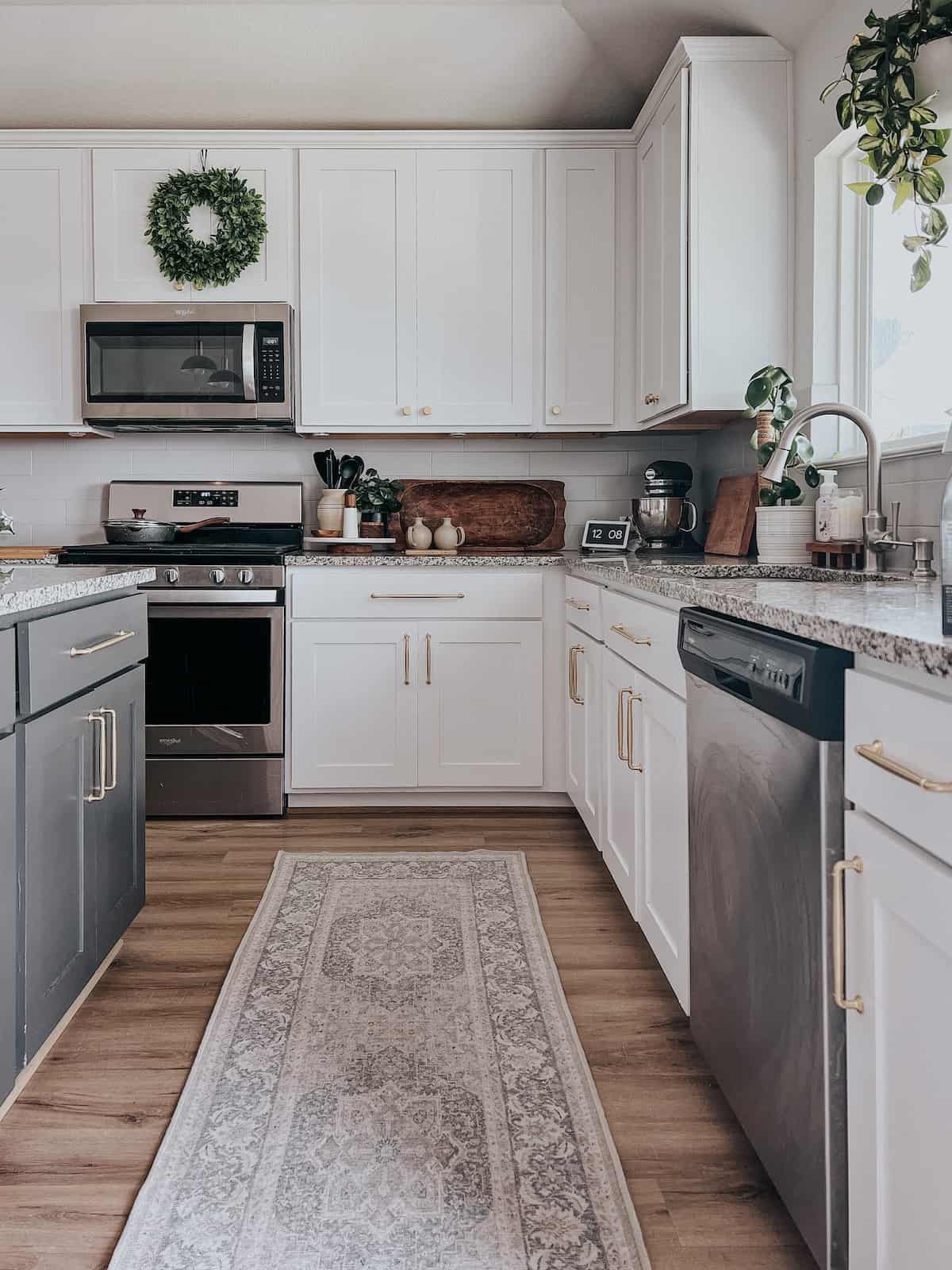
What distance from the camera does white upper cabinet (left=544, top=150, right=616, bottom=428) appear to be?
3615 mm

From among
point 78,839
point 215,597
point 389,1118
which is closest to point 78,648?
point 78,839

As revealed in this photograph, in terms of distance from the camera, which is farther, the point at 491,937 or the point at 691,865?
the point at 491,937

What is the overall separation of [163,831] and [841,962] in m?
2.65

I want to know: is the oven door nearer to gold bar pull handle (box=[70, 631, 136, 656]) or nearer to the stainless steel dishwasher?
gold bar pull handle (box=[70, 631, 136, 656])

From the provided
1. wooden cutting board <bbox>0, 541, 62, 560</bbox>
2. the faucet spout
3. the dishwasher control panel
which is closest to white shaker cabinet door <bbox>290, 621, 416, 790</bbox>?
wooden cutting board <bbox>0, 541, 62, 560</bbox>

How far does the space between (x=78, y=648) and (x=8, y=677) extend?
1.14 feet

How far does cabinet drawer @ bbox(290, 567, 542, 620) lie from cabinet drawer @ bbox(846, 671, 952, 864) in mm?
2427

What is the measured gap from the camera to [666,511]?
3459mm

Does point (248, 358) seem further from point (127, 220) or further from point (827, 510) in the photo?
point (827, 510)

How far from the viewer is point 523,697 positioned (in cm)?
351

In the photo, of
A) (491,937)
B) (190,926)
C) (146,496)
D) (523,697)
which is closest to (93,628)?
(190,926)

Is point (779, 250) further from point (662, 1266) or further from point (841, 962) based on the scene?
point (662, 1266)

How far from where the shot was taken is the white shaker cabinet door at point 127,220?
3576 millimetres

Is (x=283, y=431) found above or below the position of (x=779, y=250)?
below
